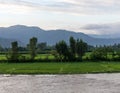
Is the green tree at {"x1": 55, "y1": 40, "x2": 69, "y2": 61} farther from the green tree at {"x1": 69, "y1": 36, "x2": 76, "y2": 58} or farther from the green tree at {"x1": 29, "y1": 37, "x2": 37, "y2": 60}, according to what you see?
the green tree at {"x1": 29, "y1": 37, "x2": 37, "y2": 60}

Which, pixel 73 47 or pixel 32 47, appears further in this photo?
pixel 32 47

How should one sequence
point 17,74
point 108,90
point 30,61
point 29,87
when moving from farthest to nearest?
point 30,61
point 17,74
point 29,87
point 108,90

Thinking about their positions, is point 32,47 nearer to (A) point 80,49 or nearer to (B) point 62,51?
(B) point 62,51

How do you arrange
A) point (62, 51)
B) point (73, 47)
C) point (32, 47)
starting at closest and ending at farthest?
→ 1. point (62, 51)
2. point (73, 47)
3. point (32, 47)

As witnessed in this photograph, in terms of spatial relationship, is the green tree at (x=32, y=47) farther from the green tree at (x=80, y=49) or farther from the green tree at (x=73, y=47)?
the green tree at (x=80, y=49)

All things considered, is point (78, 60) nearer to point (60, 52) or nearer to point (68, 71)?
point (60, 52)

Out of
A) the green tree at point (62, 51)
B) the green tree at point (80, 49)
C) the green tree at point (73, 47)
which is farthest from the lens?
the green tree at point (80, 49)

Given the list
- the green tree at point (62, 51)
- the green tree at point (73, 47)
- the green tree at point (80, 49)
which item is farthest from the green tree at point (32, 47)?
the green tree at point (80, 49)

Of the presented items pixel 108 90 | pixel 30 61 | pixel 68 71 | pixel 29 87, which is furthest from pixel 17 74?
pixel 30 61

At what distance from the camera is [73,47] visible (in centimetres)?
10194

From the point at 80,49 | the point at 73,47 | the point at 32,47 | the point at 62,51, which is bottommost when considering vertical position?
the point at 62,51

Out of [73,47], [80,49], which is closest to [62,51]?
[73,47]

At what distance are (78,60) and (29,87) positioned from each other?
53843mm

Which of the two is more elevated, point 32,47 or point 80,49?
point 32,47
